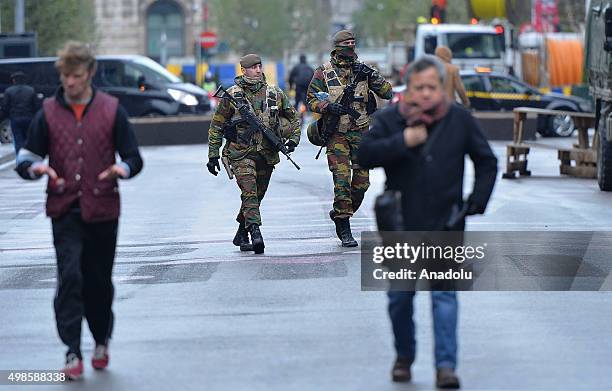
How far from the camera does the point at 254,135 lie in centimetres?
1328

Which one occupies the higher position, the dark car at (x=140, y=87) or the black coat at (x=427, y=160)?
the black coat at (x=427, y=160)

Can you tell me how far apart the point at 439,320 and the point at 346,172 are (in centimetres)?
611

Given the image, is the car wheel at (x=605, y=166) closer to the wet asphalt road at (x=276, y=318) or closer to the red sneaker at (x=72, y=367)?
the wet asphalt road at (x=276, y=318)

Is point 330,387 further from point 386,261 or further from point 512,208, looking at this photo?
point 512,208

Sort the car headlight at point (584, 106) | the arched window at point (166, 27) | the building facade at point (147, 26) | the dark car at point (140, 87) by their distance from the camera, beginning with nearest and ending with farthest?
the car headlight at point (584, 106)
the dark car at point (140, 87)
the building facade at point (147, 26)
the arched window at point (166, 27)

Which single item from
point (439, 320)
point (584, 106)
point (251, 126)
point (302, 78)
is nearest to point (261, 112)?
point (251, 126)

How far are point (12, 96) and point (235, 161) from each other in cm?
1488

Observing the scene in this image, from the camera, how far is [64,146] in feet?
26.2

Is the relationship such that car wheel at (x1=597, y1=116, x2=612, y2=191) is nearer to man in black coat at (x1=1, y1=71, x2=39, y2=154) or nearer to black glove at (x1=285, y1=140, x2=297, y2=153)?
black glove at (x1=285, y1=140, x2=297, y2=153)

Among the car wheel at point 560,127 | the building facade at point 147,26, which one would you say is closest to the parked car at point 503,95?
the car wheel at point 560,127

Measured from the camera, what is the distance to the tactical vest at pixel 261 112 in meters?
13.3

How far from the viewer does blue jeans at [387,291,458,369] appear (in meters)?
7.42

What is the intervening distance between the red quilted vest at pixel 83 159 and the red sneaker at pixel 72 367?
2.18 feet

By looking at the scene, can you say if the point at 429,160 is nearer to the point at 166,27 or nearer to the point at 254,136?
the point at 254,136
